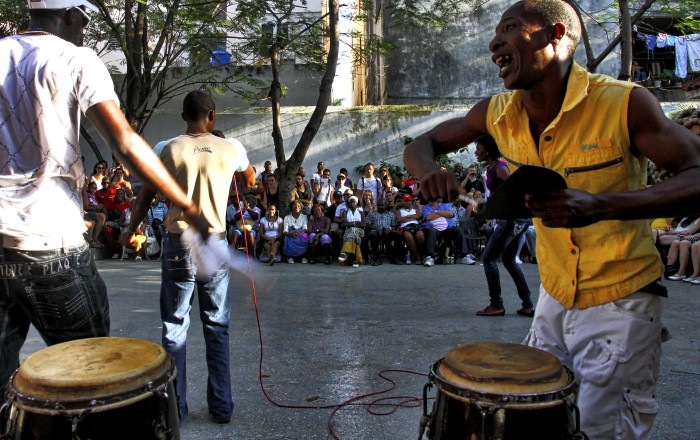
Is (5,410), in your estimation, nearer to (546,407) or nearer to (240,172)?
(546,407)

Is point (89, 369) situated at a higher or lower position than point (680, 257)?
higher

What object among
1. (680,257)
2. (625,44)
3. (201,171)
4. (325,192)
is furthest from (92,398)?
(325,192)

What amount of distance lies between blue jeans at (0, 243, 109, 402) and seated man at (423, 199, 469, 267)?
8.58m

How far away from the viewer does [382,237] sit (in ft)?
37.0

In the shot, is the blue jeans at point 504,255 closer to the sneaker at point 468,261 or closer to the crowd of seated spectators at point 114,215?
the sneaker at point 468,261

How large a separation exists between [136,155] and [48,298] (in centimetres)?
66

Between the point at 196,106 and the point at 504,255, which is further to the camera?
the point at 504,255

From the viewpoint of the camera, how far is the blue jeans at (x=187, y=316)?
3746 millimetres

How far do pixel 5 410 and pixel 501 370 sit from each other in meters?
1.62

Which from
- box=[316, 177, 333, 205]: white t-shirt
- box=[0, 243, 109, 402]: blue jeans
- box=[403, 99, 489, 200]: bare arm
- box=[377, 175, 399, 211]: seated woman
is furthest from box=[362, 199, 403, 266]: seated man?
box=[0, 243, 109, 402]: blue jeans

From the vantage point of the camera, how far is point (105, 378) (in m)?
1.98

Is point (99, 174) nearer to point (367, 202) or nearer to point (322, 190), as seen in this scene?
point (322, 190)

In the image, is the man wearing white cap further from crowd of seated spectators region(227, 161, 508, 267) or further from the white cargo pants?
crowd of seated spectators region(227, 161, 508, 267)

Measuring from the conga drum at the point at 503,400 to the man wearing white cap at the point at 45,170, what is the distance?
1.06 meters
